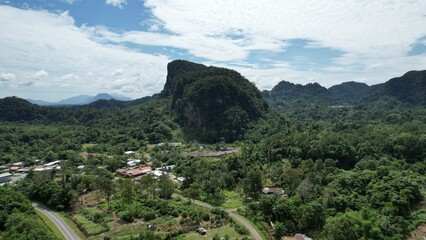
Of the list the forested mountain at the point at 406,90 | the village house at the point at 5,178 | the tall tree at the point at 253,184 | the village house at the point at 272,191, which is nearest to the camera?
the tall tree at the point at 253,184

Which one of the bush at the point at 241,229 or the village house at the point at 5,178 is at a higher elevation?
the bush at the point at 241,229

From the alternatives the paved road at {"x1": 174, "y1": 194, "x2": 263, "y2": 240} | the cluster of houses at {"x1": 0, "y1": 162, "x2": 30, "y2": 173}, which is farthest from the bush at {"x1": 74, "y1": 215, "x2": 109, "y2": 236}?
the cluster of houses at {"x1": 0, "y1": 162, "x2": 30, "y2": 173}

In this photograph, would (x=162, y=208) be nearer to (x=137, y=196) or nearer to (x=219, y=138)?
(x=137, y=196)

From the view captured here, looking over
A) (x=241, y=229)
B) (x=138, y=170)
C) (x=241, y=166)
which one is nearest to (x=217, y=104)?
(x=138, y=170)

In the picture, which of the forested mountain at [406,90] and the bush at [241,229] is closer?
the bush at [241,229]

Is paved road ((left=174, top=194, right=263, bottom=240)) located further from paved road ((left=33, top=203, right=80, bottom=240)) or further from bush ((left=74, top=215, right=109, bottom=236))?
paved road ((left=33, top=203, right=80, bottom=240))

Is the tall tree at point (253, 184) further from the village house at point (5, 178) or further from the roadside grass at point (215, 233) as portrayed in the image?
the village house at point (5, 178)

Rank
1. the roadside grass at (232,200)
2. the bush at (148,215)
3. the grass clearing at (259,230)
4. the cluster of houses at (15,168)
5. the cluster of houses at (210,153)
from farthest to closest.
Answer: the cluster of houses at (210,153), the cluster of houses at (15,168), the roadside grass at (232,200), the bush at (148,215), the grass clearing at (259,230)

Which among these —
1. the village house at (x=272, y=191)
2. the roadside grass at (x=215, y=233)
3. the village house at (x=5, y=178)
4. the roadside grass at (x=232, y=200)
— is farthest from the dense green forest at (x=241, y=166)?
the village house at (x=5, y=178)

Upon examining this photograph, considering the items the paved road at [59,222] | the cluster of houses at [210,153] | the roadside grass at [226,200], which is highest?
the cluster of houses at [210,153]
